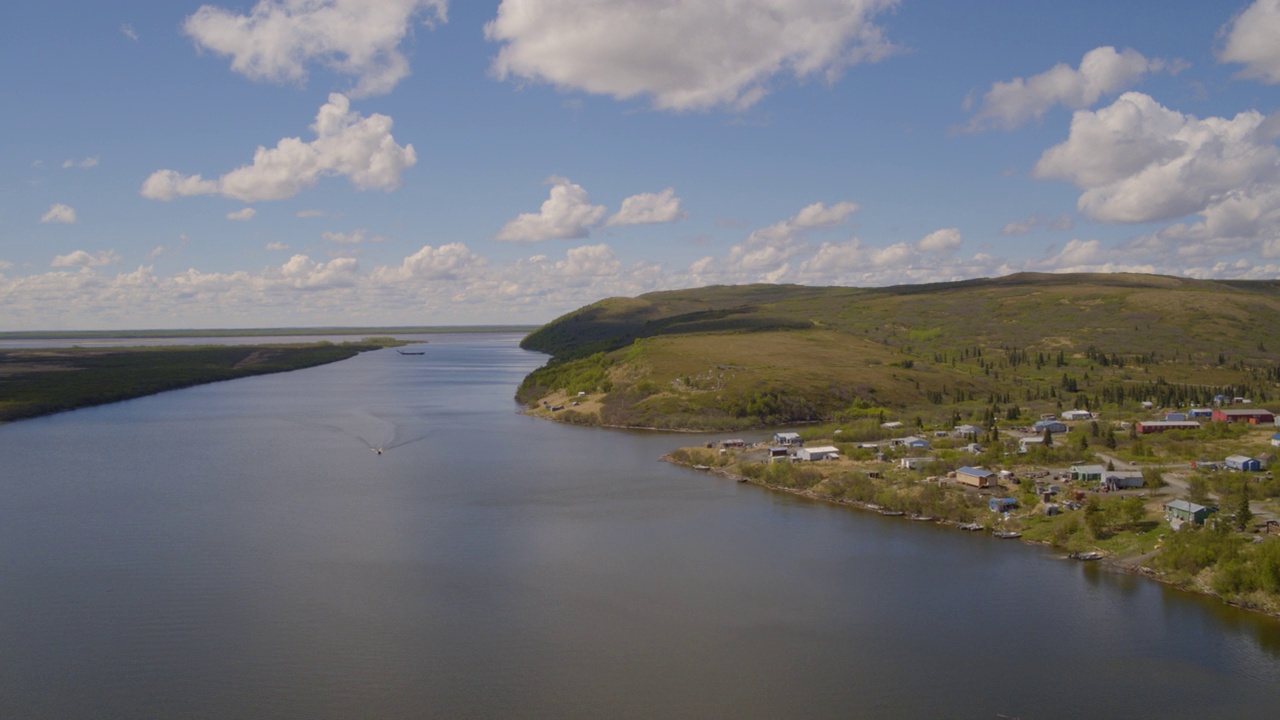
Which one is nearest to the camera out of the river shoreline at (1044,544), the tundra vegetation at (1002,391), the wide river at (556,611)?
the wide river at (556,611)

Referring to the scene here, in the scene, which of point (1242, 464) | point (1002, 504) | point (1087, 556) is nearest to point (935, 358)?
point (1242, 464)

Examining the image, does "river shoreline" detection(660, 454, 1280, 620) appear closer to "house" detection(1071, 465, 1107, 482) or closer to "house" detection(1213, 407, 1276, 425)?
"house" detection(1071, 465, 1107, 482)

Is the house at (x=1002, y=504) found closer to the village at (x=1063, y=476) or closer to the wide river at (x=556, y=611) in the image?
the village at (x=1063, y=476)

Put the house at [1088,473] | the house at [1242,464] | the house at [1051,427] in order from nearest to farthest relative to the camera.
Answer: the house at [1088,473] < the house at [1242,464] < the house at [1051,427]

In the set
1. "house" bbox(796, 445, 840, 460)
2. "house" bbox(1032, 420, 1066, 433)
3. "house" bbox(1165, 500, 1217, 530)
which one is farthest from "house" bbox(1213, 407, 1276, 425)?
"house" bbox(1165, 500, 1217, 530)

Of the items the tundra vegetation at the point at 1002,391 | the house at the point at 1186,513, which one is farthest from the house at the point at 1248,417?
the house at the point at 1186,513

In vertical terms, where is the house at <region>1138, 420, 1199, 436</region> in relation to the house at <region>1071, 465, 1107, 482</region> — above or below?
above
